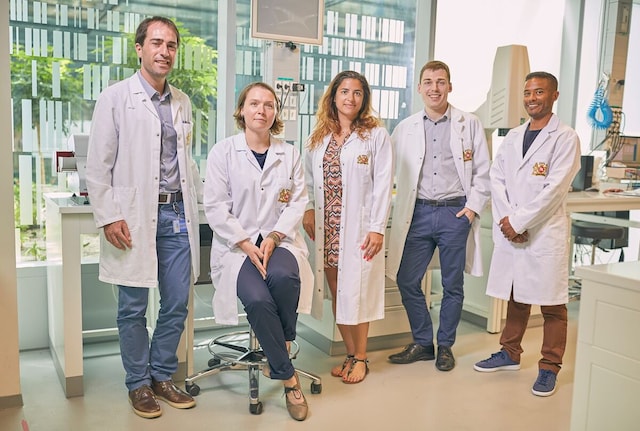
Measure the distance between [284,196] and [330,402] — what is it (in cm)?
94

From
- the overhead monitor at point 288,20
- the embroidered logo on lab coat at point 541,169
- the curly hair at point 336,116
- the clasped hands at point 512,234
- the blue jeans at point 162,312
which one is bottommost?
the blue jeans at point 162,312

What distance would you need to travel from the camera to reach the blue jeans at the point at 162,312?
2654mm

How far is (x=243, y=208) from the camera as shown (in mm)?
2732

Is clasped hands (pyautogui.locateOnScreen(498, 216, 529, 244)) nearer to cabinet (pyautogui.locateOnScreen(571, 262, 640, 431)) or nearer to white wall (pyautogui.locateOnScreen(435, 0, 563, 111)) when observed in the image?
cabinet (pyautogui.locateOnScreen(571, 262, 640, 431))

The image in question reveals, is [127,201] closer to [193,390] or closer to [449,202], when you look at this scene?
[193,390]

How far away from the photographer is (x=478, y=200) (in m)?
3.18

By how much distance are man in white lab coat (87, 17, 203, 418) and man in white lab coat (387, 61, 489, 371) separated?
1.11 meters

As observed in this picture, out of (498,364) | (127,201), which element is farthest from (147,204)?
(498,364)

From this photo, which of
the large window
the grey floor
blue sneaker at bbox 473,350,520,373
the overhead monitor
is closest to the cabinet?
the grey floor

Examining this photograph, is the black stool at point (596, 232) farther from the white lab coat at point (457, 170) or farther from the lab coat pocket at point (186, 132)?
the lab coat pocket at point (186, 132)

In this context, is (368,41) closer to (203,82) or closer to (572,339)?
(203,82)

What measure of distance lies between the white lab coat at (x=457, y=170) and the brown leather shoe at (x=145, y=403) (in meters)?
1.31

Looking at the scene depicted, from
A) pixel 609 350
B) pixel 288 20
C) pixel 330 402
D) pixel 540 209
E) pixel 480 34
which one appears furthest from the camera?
pixel 480 34

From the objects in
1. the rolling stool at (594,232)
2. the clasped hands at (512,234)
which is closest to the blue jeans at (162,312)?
the clasped hands at (512,234)
